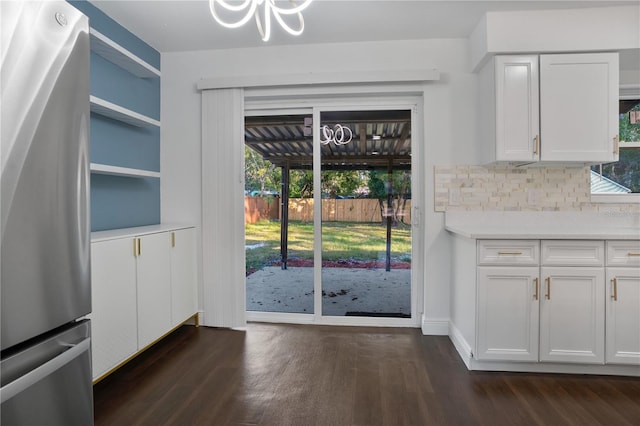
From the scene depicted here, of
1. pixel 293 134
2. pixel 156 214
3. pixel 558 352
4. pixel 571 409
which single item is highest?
pixel 293 134

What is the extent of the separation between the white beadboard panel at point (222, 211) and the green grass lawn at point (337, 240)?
0.25m

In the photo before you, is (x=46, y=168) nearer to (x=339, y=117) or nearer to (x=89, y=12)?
(x=89, y=12)

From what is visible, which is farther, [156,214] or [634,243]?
[156,214]

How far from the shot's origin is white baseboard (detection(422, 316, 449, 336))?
114 inches

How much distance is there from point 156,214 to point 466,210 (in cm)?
273

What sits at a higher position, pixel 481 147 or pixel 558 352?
pixel 481 147

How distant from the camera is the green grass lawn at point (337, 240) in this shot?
10.3 ft

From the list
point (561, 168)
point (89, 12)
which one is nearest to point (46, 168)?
point (89, 12)

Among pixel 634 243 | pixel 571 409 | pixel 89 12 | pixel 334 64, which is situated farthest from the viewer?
pixel 334 64

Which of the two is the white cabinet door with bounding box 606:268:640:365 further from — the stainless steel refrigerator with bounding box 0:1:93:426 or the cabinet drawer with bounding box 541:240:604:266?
the stainless steel refrigerator with bounding box 0:1:93:426

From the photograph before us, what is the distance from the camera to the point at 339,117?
3.14 meters

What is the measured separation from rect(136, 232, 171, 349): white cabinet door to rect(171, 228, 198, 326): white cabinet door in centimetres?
7

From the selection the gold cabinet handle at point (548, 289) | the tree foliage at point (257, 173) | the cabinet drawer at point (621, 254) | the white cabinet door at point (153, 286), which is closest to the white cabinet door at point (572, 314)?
the gold cabinet handle at point (548, 289)

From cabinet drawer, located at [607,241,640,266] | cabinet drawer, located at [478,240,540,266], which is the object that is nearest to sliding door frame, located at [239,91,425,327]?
cabinet drawer, located at [478,240,540,266]
